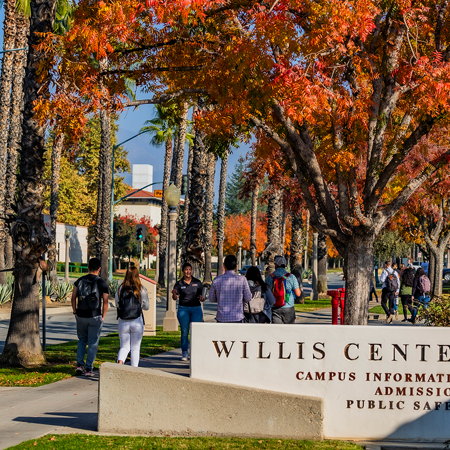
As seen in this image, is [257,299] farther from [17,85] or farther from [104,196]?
[17,85]

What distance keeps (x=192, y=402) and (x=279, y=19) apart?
22.5ft

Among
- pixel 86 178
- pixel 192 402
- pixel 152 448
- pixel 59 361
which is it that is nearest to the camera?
pixel 152 448

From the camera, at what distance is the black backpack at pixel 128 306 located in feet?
30.0

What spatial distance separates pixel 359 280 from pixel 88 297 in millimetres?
4512

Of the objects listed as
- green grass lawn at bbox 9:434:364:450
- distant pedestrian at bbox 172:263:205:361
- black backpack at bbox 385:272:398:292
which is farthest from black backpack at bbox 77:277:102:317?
black backpack at bbox 385:272:398:292

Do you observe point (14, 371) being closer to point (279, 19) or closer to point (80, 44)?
point (80, 44)

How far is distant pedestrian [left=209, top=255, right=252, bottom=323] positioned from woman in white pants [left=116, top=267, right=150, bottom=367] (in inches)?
47.9

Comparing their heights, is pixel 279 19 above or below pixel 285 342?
above

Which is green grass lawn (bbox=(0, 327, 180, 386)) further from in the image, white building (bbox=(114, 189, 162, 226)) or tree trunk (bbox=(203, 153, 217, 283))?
white building (bbox=(114, 189, 162, 226))

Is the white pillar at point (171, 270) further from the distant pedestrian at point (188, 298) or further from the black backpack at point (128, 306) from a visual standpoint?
the black backpack at point (128, 306)

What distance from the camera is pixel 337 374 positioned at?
21.6 ft

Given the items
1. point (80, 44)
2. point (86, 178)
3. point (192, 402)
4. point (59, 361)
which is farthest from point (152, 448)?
point (86, 178)

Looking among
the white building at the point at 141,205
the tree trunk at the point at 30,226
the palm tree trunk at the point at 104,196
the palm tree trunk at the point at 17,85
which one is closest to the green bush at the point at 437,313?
the tree trunk at the point at 30,226

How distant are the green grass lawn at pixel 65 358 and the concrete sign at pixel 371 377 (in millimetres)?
4464
